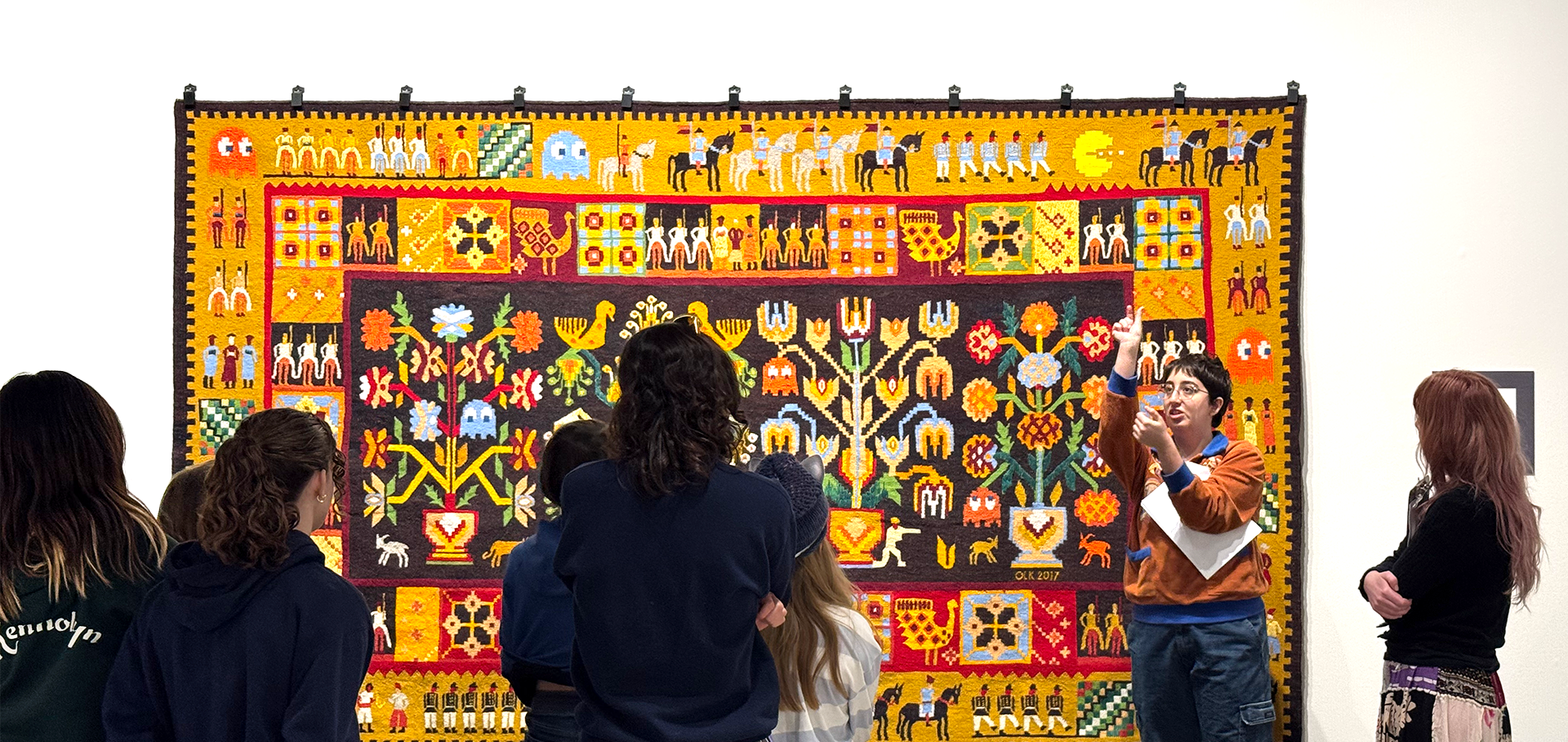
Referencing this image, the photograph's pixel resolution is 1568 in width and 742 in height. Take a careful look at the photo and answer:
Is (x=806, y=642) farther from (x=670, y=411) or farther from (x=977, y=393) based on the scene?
(x=977, y=393)

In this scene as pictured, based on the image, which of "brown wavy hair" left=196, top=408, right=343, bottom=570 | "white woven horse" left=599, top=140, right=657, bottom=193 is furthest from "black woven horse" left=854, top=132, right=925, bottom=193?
"brown wavy hair" left=196, top=408, right=343, bottom=570

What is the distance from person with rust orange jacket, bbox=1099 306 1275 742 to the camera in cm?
325

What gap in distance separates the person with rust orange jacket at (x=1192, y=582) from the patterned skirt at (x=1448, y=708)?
0.47m

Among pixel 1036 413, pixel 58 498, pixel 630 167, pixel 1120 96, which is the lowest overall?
pixel 58 498

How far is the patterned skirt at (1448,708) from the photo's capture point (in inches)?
109

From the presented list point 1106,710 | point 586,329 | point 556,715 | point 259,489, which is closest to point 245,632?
point 259,489

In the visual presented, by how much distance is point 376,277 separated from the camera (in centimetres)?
410

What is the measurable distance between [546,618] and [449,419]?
1.61 meters

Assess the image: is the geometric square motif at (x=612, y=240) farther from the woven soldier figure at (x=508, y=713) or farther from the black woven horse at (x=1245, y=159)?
the black woven horse at (x=1245, y=159)

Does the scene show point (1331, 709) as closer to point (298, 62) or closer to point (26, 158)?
point (298, 62)

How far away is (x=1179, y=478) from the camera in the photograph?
10.2 feet

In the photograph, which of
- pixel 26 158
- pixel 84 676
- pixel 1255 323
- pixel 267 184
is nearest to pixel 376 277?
pixel 267 184

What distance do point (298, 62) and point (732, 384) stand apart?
2.70m

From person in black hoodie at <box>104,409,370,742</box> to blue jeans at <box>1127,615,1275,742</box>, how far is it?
6.97 ft
